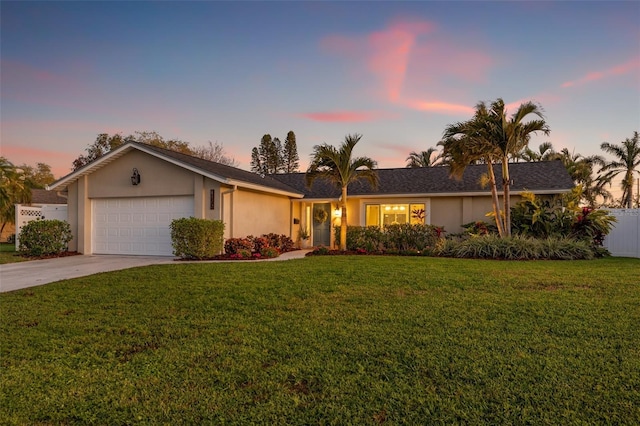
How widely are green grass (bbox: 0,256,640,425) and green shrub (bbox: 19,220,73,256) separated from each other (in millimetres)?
6960

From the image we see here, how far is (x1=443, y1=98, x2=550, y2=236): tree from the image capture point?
10.9 meters

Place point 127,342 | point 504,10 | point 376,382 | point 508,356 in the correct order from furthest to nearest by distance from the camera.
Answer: point 504,10, point 127,342, point 508,356, point 376,382

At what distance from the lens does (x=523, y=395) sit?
2523mm

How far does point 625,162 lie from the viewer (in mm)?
25469

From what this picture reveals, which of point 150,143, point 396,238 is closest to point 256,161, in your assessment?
point 150,143

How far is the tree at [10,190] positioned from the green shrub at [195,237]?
16.6 metres

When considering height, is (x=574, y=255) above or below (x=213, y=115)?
below

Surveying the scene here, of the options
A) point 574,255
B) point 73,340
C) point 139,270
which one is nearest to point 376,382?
point 73,340

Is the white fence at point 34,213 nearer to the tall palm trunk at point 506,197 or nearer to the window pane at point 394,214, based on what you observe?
the window pane at point 394,214

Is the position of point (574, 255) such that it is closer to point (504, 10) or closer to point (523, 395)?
point (504, 10)

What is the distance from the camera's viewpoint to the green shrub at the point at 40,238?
37.8ft

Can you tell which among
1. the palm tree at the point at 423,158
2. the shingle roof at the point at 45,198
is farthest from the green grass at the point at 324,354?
the palm tree at the point at 423,158

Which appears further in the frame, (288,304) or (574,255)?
(574,255)

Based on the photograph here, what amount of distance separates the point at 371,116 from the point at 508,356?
13.0 metres
